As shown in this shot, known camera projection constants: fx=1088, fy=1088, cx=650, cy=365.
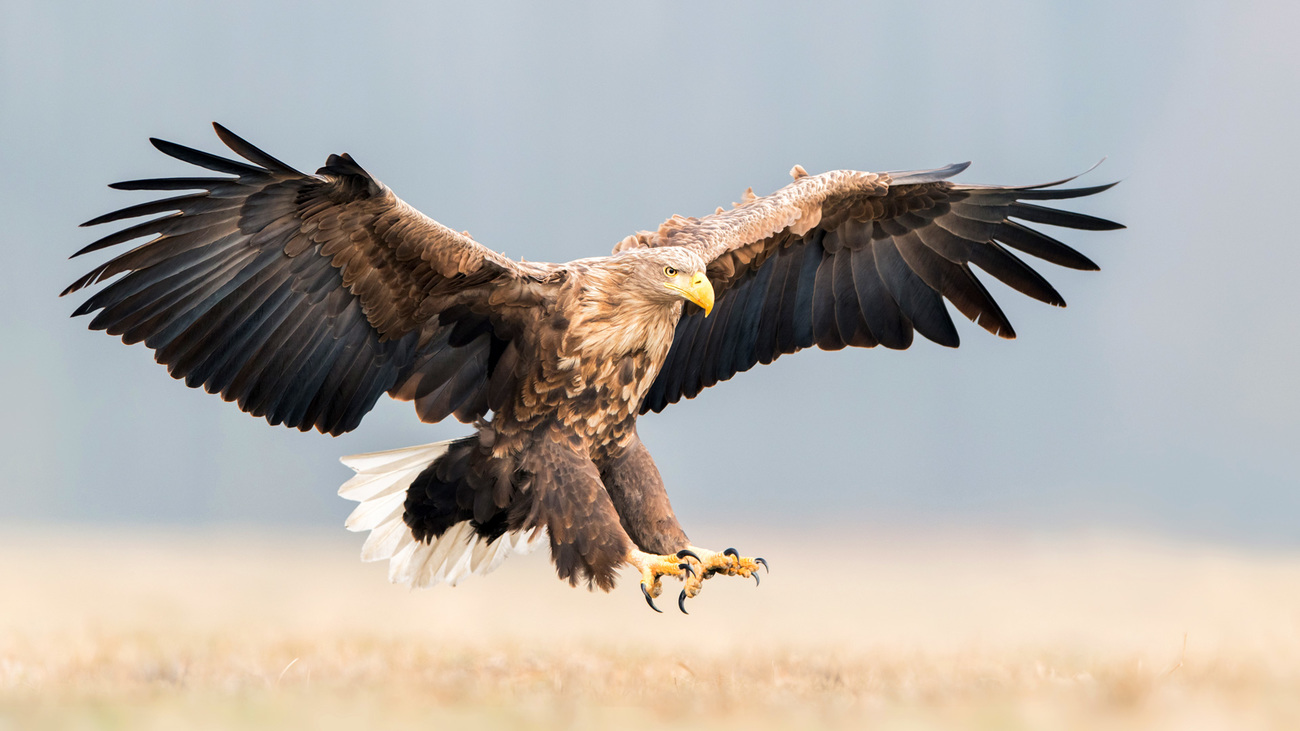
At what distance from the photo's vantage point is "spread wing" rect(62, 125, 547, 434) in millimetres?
4078

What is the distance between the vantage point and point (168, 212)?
4.16 metres

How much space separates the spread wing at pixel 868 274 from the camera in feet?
17.7

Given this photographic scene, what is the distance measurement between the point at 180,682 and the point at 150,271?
1.56 metres

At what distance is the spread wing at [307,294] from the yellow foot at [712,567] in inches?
47.5

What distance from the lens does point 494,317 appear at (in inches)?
183

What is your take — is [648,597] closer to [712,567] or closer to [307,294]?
[712,567]

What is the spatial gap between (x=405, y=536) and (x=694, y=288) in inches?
76.2

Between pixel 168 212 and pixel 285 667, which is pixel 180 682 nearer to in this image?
pixel 285 667

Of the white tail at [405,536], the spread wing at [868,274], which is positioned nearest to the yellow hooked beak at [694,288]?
the spread wing at [868,274]

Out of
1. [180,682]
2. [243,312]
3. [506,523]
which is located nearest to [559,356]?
[506,523]

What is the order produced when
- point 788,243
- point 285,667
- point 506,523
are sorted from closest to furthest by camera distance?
point 285,667 → point 506,523 → point 788,243

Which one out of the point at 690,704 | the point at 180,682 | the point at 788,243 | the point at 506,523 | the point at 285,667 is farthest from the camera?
the point at 788,243

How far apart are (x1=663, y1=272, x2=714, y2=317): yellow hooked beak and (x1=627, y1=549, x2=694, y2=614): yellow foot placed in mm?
1024

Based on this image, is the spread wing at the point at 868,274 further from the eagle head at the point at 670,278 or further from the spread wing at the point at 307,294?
the spread wing at the point at 307,294
